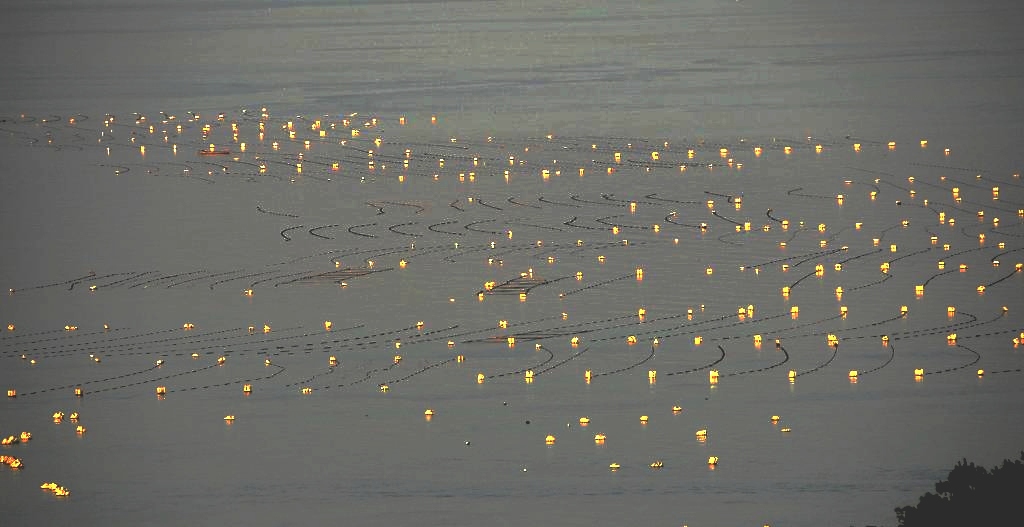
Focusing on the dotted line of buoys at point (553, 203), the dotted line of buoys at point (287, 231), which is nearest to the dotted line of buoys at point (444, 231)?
the dotted line of buoys at point (553, 203)

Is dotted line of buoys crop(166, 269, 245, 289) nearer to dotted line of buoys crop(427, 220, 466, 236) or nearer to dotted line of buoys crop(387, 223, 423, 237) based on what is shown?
dotted line of buoys crop(387, 223, 423, 237)

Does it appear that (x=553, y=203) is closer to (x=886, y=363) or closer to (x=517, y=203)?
(x=517, y=203)

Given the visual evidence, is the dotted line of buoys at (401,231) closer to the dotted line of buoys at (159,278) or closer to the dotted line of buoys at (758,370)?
the dotted line of buoys at (159,278)

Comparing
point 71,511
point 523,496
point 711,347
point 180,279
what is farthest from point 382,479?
point 180,279

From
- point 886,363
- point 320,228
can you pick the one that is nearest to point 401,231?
point 320,228

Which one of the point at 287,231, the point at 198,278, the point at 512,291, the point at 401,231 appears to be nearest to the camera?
the point at 512,291

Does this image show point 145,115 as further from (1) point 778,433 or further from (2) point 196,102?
(1) point 778,433
